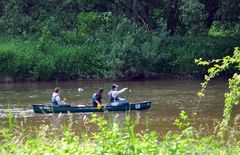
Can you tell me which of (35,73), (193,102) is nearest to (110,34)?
(35,73)

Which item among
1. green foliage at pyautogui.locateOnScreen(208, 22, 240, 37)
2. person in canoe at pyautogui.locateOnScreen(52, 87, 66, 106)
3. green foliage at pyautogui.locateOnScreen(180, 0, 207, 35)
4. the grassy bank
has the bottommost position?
person in canoe at pyautogui.locateOnScreen(52, 87, 66, 106)

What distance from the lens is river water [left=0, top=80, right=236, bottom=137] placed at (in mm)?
21438

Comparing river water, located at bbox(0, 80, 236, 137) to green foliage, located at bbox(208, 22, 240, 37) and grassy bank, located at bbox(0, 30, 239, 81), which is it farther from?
green foliage, located at bbox(208, 22, 240, 37)

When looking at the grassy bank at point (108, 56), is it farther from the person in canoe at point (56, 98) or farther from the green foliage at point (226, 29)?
the person in canoe at point (56, 98)

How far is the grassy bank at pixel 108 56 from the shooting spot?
36.0m

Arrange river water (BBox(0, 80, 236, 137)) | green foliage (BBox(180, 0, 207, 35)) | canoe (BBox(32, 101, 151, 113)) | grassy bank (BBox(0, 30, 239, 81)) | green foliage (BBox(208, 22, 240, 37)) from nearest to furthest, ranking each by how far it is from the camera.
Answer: river water (BBox(0, 80, 236, 137)), canoe (BBox(32, 101, 151, 113)), green foliage (BBox(180, 0, 207, 35)), grassy bank (BBox(0, 30, 239, 81)), green foliage (BBox(208, 22, 240, 37))

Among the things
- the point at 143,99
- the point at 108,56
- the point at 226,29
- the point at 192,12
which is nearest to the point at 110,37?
A: the point at 108,56

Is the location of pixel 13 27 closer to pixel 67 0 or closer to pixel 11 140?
pixel 67 0

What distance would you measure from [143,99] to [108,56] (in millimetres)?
8776

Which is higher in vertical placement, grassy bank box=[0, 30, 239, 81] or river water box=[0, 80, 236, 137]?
grassy bank box=[0, 30, 239, 81]

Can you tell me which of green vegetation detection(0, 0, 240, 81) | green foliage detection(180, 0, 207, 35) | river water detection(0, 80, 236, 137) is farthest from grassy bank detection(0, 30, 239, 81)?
green foliage detection(180, 0, 207, 35)

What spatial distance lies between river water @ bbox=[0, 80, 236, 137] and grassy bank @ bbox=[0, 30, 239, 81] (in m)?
1.29

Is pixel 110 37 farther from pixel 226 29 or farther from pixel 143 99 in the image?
pixel 143 99

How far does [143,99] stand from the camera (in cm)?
2788
